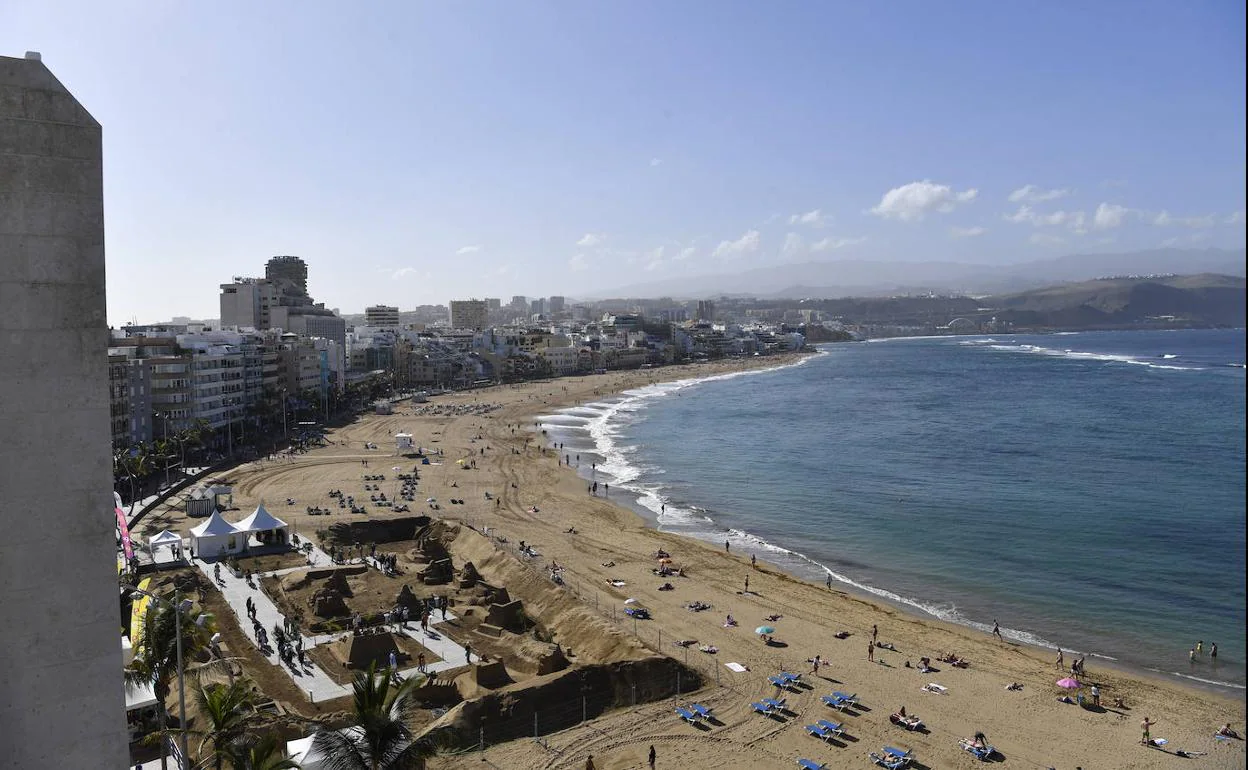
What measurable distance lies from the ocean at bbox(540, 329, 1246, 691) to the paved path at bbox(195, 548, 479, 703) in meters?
15.3

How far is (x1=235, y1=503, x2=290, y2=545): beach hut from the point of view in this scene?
102 feet

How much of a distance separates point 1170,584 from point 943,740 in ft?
53.0

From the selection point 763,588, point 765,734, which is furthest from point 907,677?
point 763,588

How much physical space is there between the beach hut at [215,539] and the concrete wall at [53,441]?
2470 centimetres

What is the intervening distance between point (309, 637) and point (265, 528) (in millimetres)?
9931

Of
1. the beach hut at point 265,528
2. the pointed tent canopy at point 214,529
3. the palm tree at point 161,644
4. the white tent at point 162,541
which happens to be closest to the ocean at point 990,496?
the beach hut at point 265,528

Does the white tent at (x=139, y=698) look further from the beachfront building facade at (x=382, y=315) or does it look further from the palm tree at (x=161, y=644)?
the beachfront building facade at (x=382, y=315)

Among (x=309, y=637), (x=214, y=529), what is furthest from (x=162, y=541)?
(x=309, y=637)

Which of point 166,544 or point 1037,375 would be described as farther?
point 1037,375

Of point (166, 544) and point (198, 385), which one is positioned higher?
point (198, 385)

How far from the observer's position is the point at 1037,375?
118 meters

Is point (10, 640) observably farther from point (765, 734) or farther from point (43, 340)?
point (765, 734)

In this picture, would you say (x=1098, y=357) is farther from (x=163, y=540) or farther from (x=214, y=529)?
(x=163, y=540)

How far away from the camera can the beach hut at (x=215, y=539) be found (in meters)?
29.6
